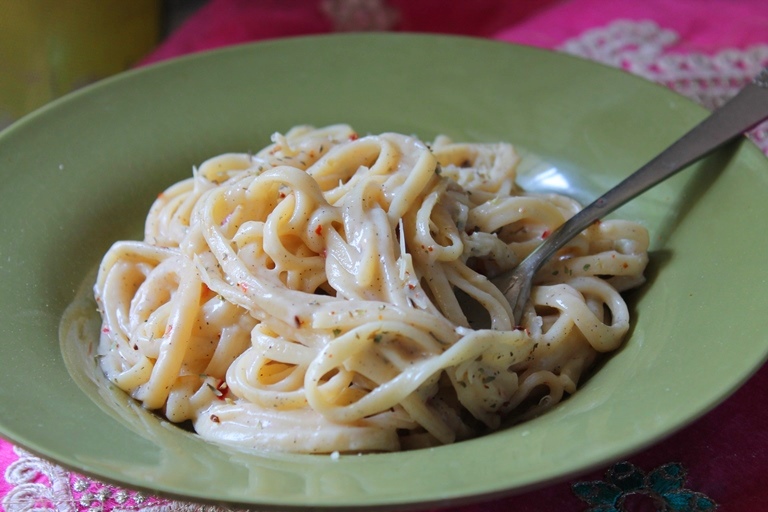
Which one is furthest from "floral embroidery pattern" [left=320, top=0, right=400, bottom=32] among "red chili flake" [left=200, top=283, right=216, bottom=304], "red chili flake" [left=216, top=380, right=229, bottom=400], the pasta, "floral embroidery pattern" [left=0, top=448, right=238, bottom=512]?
"floral embroidery pattern" [left=0, top=448, right=238, bottom=512]

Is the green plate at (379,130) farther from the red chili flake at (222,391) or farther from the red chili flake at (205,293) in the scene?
the red chili flake at (205,293)

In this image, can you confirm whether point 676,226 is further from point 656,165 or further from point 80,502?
point 80,502

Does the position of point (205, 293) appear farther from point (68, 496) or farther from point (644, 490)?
point (644, 490)

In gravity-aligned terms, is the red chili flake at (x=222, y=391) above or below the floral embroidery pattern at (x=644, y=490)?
above

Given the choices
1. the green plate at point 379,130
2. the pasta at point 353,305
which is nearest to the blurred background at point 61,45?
the green plate at point 379,130

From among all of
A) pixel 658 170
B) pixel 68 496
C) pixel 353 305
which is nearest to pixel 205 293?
pixel 353 305

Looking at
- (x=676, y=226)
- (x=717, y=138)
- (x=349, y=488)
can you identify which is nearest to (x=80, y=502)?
(x=349, y=488)

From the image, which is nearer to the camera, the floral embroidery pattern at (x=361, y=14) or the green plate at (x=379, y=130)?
the green plate at (x=379, y=130)
